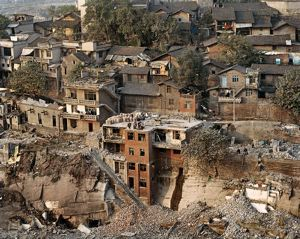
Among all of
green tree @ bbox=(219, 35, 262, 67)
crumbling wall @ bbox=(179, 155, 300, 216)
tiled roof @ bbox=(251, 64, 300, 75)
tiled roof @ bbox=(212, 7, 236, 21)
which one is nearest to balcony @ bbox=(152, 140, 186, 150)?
crumbling wall @ bbox=(179, 155, 300, 216)

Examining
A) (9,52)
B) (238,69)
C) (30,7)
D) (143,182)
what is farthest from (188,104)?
(30,7)

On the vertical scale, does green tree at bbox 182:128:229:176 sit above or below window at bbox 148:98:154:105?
below

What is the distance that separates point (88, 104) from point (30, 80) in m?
7.43

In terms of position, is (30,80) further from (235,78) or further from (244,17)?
(244,17)

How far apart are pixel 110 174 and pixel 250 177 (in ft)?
29.2

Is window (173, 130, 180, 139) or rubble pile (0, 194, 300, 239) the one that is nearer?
rubble pile (0, 194, 300, 239)

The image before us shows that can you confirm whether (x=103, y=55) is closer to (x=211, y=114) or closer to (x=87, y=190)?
(x=211, y=114)

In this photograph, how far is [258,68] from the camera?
4347 cm

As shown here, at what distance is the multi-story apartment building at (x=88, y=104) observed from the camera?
42.7m

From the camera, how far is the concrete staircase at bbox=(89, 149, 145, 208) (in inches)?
1485

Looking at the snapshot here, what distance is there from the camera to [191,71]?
42.8 metres

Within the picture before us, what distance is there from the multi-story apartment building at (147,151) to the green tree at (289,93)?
576 centimetres

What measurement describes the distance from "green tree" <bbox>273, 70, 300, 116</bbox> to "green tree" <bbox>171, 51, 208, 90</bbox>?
5.69m

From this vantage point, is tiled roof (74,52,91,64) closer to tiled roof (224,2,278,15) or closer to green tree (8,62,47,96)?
green tree (8,62,47,96)
